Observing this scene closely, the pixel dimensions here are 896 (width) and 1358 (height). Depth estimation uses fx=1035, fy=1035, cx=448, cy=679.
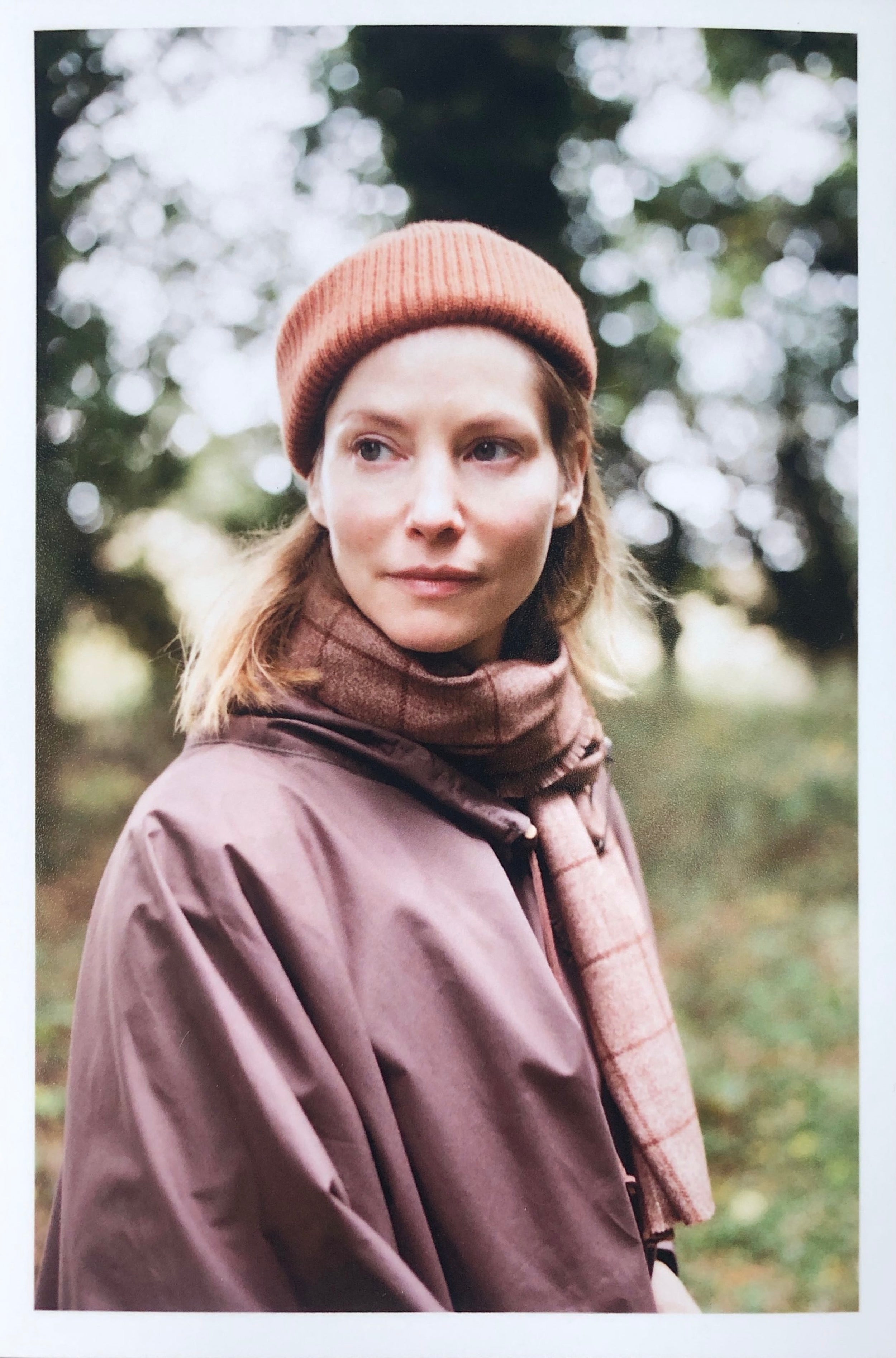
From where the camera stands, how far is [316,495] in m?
1.40

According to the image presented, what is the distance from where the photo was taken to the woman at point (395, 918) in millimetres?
1184

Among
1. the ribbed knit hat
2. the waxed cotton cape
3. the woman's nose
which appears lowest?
the waxed cotton cape

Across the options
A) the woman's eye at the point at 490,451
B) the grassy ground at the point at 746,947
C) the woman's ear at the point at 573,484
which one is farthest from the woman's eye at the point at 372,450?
the grassy ground at the point at 746,947

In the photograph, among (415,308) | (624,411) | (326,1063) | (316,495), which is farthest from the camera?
(624,411)

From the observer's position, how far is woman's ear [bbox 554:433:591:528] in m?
1.41

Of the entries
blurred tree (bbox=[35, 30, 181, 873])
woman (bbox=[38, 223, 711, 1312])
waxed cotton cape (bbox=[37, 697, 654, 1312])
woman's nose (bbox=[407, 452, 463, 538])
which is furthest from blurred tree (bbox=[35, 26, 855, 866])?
waxed cotton cape (bbox=[37, 697, 654, 1312])

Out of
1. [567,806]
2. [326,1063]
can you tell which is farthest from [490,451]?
[326,1063]

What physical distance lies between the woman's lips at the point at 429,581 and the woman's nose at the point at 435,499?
49 mm

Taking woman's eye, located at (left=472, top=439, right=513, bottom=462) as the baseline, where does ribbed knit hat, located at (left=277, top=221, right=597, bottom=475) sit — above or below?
above

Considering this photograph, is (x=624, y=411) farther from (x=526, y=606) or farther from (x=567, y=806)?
(x=567, y=806)

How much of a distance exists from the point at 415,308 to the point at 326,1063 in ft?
2.95

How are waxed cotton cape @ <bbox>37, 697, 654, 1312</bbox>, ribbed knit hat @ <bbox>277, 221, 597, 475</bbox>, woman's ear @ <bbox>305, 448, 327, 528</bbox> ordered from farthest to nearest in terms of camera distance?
woman's ear @ <bbox>305, 448, 327, 528</bbox>
ribbed knit hat @ <bbox>277, 221, 597, 475</bbox>
waxed cotton cape @ <bbox>37, 697, 654, 1312</bbox>

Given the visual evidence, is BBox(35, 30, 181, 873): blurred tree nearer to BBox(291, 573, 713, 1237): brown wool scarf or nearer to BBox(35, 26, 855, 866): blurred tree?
BBox(35, 26, 855, 866): blurred tree

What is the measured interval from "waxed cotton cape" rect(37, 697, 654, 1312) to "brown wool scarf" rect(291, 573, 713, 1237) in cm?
5
